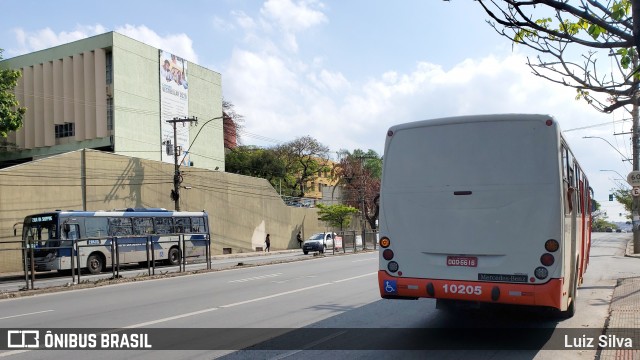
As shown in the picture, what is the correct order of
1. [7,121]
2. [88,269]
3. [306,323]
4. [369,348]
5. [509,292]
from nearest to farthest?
[509,292], [369,348], [306,323], [88,269], [7,121]

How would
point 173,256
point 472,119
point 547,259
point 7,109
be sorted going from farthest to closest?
point 7,109 < point 173,256 < point 472,119 < point 547,259

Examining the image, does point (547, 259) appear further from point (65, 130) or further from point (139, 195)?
point (65, 130)

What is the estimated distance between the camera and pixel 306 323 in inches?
362

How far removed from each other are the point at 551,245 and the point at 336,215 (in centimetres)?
5369

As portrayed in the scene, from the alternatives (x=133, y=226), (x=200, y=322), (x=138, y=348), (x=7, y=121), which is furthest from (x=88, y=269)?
(x=138, y=348)

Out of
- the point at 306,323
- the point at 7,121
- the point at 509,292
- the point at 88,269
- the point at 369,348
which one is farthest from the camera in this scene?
the point at 7,121

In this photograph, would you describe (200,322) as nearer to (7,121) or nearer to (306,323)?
(306,323)

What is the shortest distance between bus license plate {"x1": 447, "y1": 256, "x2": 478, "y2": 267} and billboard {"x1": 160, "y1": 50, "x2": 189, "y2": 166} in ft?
134

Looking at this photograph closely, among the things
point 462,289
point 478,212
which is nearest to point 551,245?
point 478,212

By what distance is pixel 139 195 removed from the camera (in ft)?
124

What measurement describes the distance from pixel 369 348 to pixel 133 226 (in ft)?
73.9

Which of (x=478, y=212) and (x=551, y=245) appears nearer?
(x=551, y=245)

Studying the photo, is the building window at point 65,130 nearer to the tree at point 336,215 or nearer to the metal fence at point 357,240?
the metal fence at point 357,240

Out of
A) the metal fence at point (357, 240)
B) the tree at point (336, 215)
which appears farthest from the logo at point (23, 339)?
the tree at point (336, 215)
